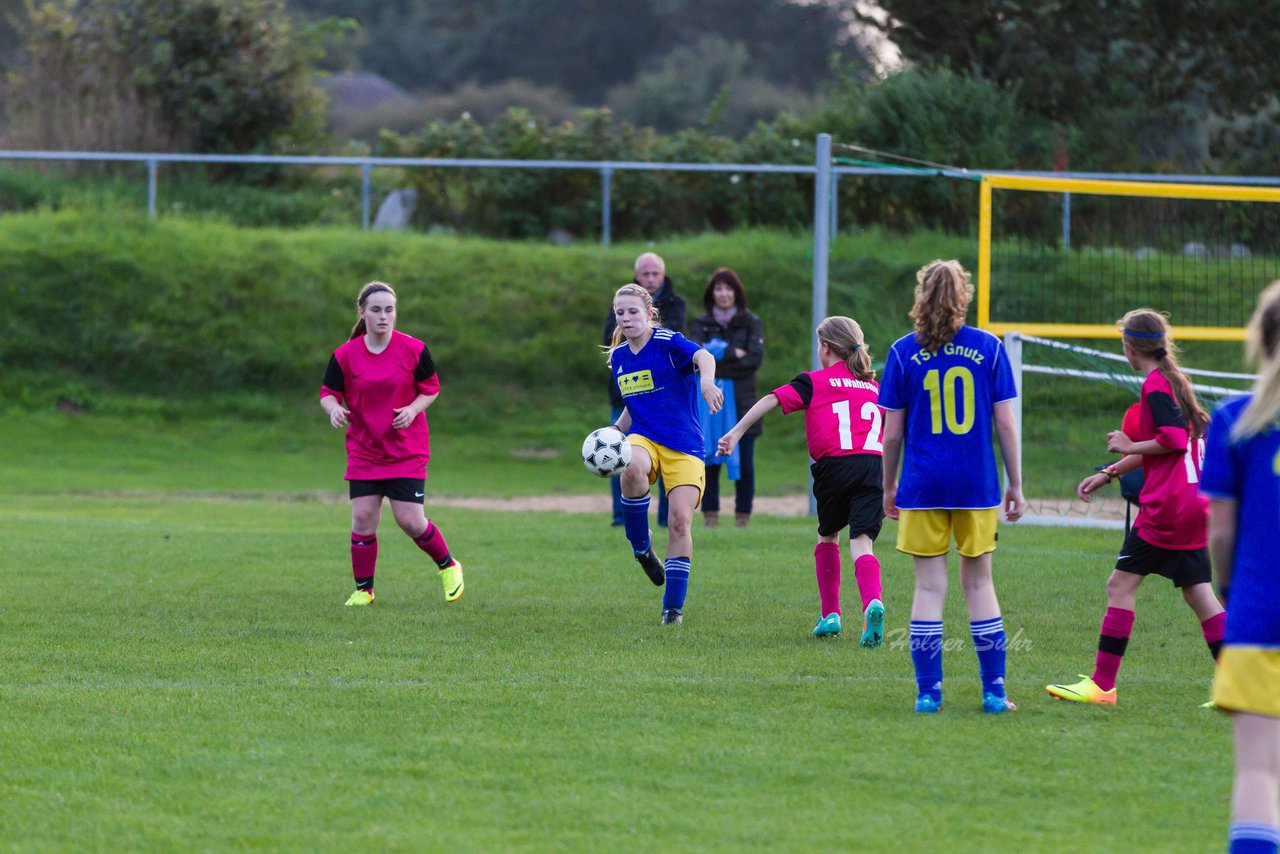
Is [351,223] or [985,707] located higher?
[351,223]

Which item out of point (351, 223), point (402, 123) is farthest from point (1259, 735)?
point (402, 123)

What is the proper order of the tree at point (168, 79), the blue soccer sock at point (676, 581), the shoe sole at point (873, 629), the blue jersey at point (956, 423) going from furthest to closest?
the tree at point (168, 79) → the blue soccer sock at point (676, 581) → the shoe sole at point (873, 629) → the blue jersey at point (956, 423)

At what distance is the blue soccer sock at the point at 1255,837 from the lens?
3707 millimetres

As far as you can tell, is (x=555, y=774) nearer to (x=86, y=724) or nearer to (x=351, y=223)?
(x=86, y=724)

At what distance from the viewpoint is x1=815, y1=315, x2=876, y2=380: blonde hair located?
7.66m

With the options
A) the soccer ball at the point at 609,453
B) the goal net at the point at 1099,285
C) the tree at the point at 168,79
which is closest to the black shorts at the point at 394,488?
the soccer ball at the point at 609,453

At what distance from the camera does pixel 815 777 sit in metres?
4.98

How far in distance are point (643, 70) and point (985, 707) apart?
44854mm

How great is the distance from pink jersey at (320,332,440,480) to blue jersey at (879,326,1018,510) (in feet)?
11.4

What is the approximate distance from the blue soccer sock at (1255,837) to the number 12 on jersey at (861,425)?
4070 millimetres

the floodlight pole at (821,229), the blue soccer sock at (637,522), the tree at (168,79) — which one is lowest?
the blue soccer sock at (637,522)

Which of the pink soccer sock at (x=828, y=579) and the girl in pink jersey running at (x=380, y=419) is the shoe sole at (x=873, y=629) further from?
the girl in pink jersey running at (x=380, y=419)

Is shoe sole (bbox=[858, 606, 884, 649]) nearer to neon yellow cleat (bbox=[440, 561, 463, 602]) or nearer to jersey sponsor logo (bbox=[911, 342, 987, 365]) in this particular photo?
jersey sponsor logo (bbox=[911, 342, 987, 365])

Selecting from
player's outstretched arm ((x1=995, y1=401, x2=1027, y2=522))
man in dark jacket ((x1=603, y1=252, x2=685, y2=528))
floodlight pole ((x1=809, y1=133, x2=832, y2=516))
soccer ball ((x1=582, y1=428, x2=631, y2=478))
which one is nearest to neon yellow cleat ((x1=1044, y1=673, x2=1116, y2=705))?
player's outstretched arm ((x1=995, y1=401, x2=1027, y2=522))
